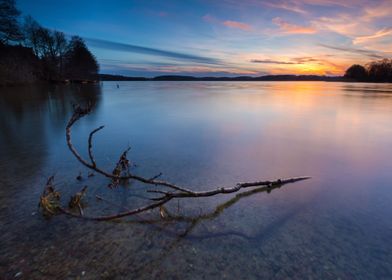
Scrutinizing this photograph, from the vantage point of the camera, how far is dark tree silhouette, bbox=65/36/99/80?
50.3m

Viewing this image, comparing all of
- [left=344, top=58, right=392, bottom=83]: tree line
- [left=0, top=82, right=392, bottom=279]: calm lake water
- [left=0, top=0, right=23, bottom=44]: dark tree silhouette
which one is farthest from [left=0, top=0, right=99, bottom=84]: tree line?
[left=344, top=58, right=392, bottom=83]: tree line

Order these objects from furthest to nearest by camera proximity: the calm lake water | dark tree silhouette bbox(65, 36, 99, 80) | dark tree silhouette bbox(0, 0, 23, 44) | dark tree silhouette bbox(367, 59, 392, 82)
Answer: dark tree silhouette bbox(367, 59, 392, 82)
dark tree silhouette bbox(65, 36, 99, 80)
dark tree silhouette bbox(0, 0, 23, 44)
the calm lake water

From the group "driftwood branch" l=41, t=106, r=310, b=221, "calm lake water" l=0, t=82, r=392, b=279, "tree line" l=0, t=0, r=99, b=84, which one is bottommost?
"calm lake water" l=0, t=82, r=392, b=279

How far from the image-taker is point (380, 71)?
70.2m

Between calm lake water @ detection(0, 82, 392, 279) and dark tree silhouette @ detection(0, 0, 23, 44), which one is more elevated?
dark tree silhouette @ detection(0, 0, 23, 44)

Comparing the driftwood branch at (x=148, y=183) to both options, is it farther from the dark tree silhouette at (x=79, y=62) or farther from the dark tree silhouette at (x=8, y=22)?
the dark tree silhouette at (x=79, y=62)

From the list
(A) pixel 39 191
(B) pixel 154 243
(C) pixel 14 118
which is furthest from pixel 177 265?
(C) pixel 14 118

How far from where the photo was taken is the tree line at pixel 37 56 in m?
27.2

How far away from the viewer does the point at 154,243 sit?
192 cm

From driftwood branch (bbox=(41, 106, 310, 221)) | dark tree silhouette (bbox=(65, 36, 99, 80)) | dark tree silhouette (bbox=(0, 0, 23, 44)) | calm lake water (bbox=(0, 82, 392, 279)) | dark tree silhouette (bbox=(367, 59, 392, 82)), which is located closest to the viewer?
calm lake water (bbox=(0, 82, 392, 279))

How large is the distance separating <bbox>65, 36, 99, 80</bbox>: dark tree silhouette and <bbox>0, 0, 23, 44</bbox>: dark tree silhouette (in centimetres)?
1973

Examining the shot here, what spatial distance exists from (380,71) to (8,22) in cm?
9712

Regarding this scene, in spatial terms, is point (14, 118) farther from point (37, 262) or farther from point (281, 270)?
point (281, 270)

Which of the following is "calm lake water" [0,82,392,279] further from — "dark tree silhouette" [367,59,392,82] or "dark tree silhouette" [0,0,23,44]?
"dark tree silhouette" [367,59,392,82]
